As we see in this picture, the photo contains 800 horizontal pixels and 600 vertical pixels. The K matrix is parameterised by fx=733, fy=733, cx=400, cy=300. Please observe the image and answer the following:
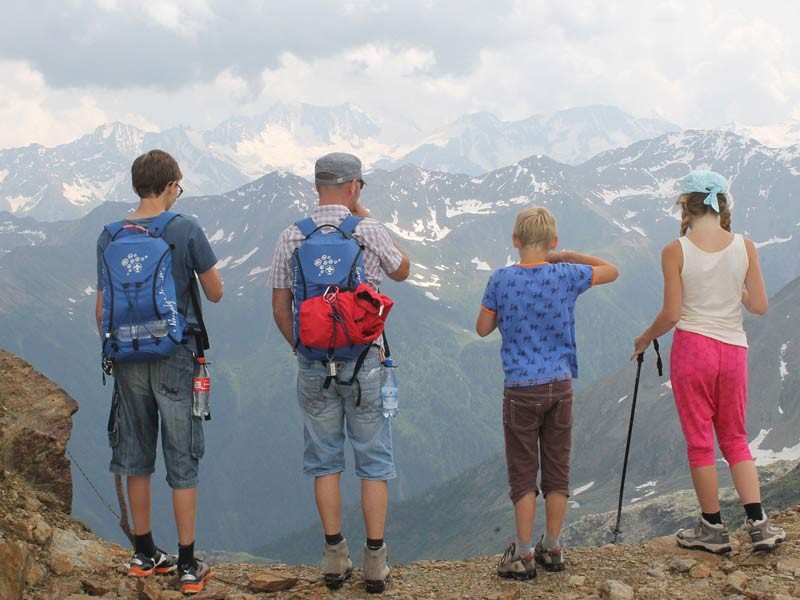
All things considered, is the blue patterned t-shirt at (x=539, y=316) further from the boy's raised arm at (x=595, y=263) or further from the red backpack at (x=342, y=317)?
the red backpack at (x=342, y=317)

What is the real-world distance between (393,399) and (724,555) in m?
4.31

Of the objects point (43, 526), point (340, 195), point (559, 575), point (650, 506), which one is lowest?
point (650, 506)

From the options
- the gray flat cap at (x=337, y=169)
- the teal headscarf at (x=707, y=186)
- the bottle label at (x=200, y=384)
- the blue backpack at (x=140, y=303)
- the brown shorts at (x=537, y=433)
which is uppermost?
the gray flat cap at (x=337, y=169)

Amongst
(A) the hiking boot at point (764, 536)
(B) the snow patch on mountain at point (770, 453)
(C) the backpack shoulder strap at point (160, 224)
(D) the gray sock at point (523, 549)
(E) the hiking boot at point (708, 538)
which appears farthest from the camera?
(B) the snow patch on mountain at point (770, 453)

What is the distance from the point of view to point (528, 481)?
8211 millimetres

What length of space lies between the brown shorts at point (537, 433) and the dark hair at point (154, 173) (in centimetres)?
429

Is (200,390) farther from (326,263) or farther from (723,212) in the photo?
(723,212)

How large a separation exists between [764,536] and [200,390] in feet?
21.2

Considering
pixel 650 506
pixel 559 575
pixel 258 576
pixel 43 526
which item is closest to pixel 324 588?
pixel 258 576

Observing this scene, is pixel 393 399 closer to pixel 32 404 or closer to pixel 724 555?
pixel 724 555

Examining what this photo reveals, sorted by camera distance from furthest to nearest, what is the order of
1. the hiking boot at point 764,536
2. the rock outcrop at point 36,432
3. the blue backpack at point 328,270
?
the rock outcrop at point 36,432 → the hiking boot at point 764,536 → the blue backpack at point 328,270

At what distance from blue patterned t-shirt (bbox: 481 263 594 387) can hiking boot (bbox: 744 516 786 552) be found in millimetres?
2809

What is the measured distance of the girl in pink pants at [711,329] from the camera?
8.10m

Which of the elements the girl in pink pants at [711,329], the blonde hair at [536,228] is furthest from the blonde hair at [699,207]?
the blonde hair at [536,228]
